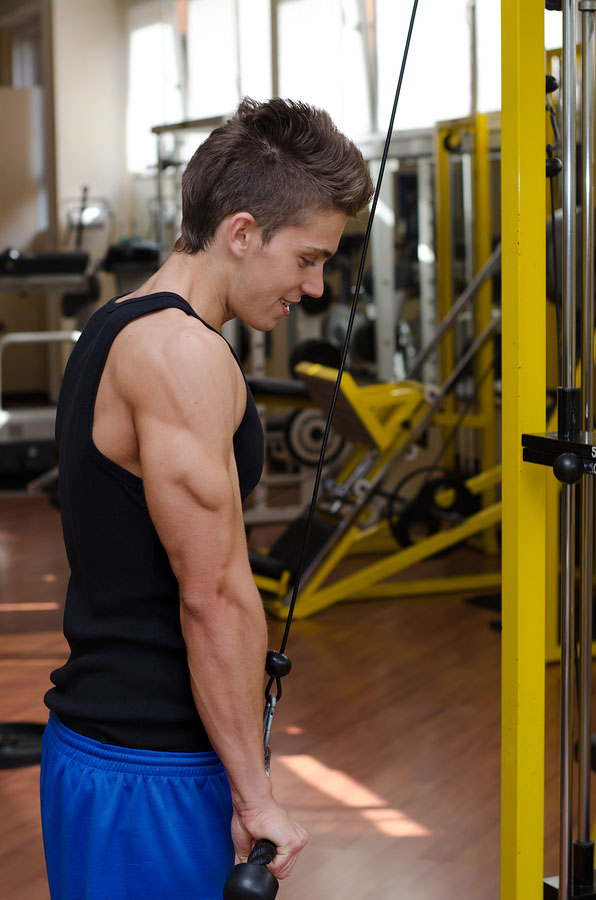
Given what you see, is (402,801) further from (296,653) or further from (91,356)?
Result: (91,356)

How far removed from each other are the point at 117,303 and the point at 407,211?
5326 mm

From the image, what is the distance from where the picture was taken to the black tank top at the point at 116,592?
3.63 feet

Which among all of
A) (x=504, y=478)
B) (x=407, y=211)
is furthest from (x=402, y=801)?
(x=407, y=211)

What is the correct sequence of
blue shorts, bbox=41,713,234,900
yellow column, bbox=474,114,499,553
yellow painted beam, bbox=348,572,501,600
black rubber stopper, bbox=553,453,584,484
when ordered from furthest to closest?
1. yellow column, bbox=474,114,499,553
2. yellow painted beam, bbox=348,572,501,600
3. black rubber stopper, bbox=553,453,584,484
4. blue shorts, bbox=41,713,234,900

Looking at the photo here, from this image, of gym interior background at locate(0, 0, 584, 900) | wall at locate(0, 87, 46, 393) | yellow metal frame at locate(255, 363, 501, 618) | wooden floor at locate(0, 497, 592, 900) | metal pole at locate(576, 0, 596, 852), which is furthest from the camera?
wall at locate(0, 87, 46, 393)

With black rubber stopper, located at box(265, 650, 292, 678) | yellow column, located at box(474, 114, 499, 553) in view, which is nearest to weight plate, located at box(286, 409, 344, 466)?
yellow column, located at box(474, 114, 499, 553)

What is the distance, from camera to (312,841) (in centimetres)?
267

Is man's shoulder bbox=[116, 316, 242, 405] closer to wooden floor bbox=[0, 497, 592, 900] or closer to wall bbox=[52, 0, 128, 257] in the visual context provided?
wooden floor bbox=[0, 497, 592, 900]

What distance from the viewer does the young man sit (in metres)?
1.06

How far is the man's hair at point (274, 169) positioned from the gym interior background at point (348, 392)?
1.76 feet

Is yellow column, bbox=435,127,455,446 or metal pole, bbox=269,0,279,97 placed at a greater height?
metal pole, bbox=269,0,279,97

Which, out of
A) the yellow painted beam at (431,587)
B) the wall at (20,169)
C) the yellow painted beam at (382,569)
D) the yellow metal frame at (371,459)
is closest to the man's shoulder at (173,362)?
the yellow metal frame at (371,459)

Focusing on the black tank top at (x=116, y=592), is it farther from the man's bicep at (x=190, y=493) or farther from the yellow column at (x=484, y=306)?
the yellow column at (x=484, y=306)

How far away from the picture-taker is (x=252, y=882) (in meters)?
1.05
